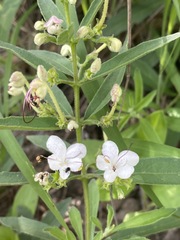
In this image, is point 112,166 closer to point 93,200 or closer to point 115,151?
point 115,151

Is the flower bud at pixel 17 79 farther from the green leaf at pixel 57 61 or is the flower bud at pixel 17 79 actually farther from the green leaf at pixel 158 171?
the green leaf at pixel 158 171

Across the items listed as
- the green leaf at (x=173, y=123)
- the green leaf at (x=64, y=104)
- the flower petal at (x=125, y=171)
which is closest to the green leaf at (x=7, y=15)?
the green leaf at (x=64, y=104)

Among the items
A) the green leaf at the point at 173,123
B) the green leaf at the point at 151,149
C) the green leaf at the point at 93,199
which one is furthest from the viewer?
the green leaf at the point at 173,123

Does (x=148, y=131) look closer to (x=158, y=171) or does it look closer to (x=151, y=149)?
(x=151, y=149)

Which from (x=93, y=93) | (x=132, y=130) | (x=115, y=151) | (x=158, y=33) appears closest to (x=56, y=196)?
(x=132, y=130)

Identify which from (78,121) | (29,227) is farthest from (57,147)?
(29,227)
